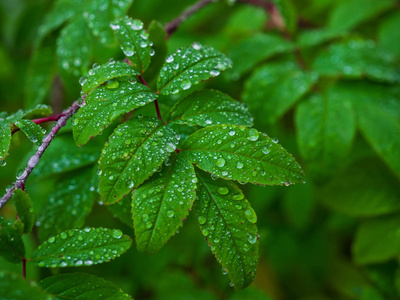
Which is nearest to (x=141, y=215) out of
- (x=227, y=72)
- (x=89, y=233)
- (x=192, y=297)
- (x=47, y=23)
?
(x=89, y=233)

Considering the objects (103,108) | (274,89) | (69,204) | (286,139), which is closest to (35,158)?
(103,108)

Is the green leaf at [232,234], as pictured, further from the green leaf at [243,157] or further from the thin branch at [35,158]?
the thin branch at [35,158]

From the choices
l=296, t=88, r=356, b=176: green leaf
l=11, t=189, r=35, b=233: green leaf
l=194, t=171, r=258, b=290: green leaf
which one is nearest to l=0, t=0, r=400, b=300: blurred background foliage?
l=296, t=88, r=356, b=176: green leaf

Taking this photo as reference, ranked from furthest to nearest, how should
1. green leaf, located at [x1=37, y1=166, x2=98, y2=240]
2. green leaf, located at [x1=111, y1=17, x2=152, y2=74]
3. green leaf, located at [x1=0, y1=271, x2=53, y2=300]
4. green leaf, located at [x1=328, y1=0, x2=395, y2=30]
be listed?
green leaf, located at [x1=328, y1=0, x2=395, y2=30], green leaf, located at [x1=37, y1=166, x2=98, y2=240], green leaf, located at [x1=111, y1=17, x2=152, y2=74], green leaf, located at [x1=0, y1=271, x2=53, y2=300]

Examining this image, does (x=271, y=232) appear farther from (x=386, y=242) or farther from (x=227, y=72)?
(x=227, y=72)

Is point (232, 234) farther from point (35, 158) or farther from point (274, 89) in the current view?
point (274, 89)

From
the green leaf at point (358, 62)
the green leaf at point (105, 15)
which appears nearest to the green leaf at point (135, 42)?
the green leaf at point (105, 15)

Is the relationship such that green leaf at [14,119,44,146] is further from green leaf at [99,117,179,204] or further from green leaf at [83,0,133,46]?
green leaf at [83,0,133,46]
